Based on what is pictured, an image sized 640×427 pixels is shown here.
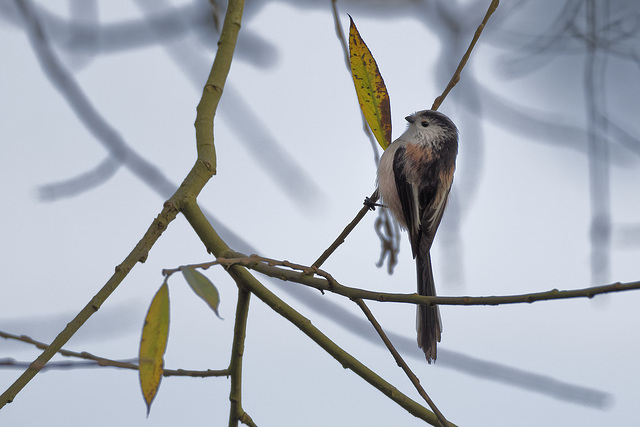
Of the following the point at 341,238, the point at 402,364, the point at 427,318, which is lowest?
the point at 402,364

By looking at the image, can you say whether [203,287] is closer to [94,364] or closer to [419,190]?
[94,364]

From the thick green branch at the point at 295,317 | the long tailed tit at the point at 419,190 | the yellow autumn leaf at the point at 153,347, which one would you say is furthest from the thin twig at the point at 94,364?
the long tailed tit at the point at 419,190

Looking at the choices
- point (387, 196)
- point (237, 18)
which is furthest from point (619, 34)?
point (237, 18)

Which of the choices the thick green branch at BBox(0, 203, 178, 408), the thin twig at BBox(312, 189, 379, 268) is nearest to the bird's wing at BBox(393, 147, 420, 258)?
the thin twig at BBox(312, 189, 379, 268)

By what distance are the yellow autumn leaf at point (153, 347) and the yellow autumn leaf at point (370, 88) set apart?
3.10ft

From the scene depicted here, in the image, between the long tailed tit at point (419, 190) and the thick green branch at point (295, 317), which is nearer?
the thick green branch at point (295, 317)

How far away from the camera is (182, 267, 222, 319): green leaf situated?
1022 millimetres

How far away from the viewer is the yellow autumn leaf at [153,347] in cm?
106

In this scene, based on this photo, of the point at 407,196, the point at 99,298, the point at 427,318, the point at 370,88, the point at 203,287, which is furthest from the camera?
A: the point at 407,196

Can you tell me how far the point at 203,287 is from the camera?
1060 millimetres

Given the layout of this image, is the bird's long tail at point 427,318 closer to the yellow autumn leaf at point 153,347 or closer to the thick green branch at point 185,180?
the thick green branch at point 185,180

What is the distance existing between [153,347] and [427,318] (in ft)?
5.10

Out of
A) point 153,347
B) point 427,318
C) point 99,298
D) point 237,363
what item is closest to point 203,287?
point 153,347

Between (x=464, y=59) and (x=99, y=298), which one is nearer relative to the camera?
(x=99, y=298)
